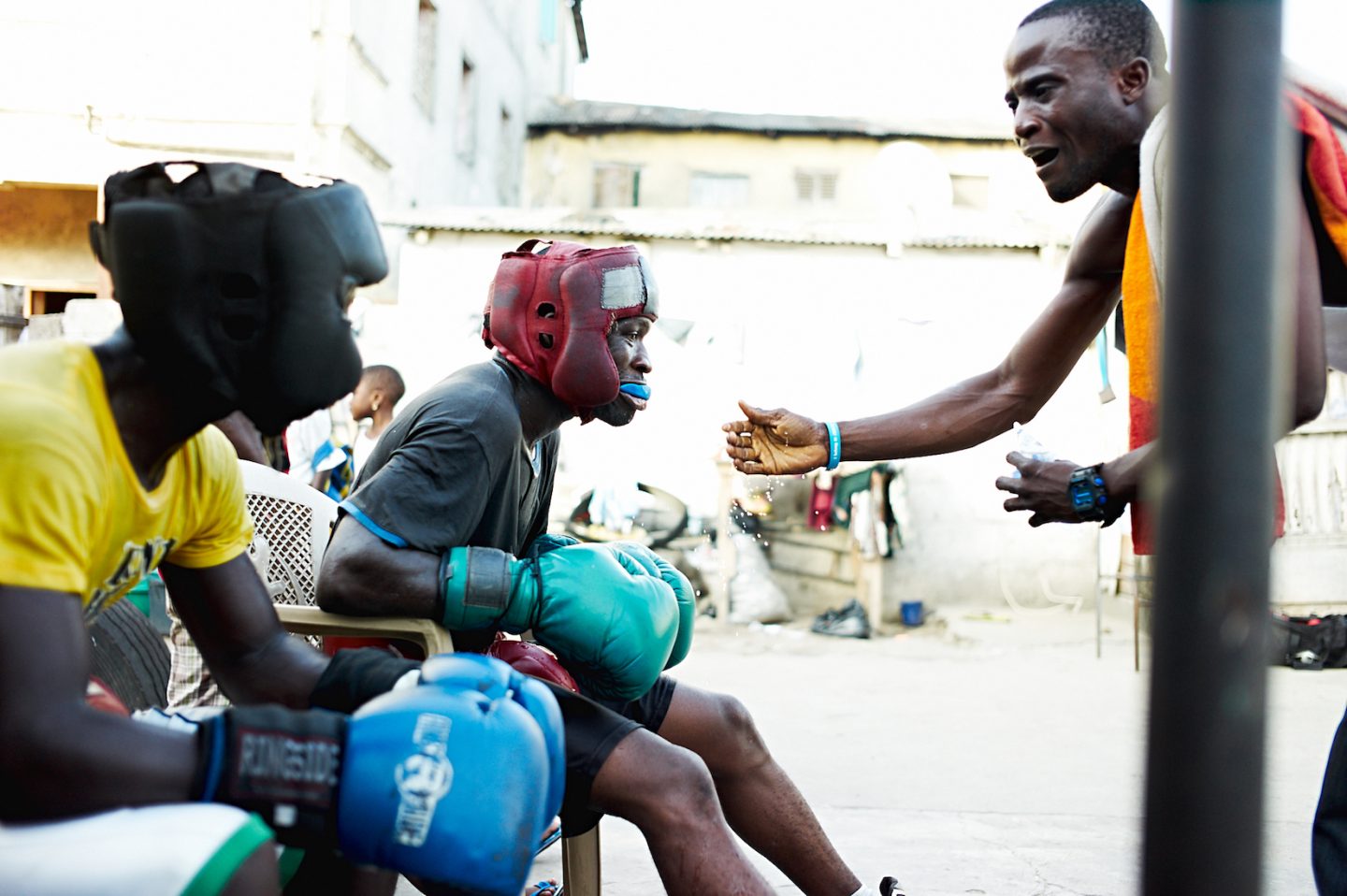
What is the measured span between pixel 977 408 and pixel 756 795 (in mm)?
1235

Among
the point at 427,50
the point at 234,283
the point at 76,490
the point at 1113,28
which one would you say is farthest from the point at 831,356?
the point at 76,490

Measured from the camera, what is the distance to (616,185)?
735 inches

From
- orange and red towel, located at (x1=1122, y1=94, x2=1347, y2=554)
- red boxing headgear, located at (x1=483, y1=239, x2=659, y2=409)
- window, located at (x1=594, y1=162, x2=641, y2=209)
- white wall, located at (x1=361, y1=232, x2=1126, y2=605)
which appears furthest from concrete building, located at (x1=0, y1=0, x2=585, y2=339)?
orange and red towel, located at (x1=1122, y1=94, x2=1347, y2=554)

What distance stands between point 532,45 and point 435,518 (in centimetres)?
2030

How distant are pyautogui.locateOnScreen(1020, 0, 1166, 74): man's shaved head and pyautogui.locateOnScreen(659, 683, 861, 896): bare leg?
5.30 feet

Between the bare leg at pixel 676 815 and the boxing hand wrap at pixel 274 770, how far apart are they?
0.76 meters

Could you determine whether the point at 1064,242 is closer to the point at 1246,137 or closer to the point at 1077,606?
the point at 1077,606

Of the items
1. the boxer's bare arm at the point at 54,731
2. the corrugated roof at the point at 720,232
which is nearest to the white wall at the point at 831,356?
the corrugated roof at the point at 720,232

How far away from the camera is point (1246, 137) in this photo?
2.55 feet

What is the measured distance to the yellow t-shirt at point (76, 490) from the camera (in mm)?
1355

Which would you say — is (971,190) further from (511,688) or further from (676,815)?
(511,688)

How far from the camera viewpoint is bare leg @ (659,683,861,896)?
255cm

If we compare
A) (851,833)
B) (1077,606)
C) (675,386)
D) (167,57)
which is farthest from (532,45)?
(851,833)

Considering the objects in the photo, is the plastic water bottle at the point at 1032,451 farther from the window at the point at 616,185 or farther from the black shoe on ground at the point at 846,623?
the window at the point at 616,185
